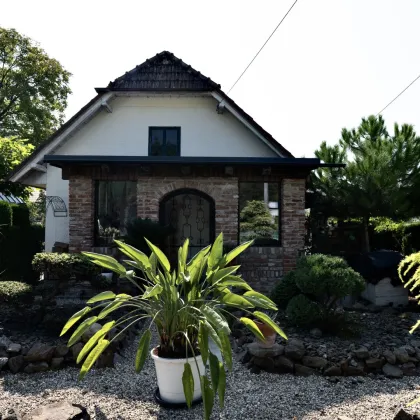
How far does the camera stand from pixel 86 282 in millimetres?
5926

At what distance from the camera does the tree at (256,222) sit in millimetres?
8203

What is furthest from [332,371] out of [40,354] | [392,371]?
[40,354]

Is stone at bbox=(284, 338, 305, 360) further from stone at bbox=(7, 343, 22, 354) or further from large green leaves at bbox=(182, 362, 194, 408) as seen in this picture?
stone at bbox=(7, 343, 22, 354)

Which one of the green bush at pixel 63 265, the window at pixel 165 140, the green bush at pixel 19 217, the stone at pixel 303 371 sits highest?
the window at pixel 165 140

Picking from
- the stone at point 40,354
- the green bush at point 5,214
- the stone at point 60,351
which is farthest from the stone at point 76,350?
the green bush at point 5,214

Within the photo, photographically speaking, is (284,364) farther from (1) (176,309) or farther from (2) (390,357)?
(1) (176,309)

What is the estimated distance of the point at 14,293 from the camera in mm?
5199

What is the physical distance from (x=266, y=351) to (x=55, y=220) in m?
6.93

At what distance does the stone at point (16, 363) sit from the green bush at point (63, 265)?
4.90 feet

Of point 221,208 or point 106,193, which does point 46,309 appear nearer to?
point 106,193

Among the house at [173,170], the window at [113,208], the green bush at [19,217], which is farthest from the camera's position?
the green bush at [19,217]

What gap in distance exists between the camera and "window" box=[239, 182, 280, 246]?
26.9 feet

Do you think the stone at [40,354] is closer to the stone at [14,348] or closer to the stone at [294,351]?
the stone at [14,348]

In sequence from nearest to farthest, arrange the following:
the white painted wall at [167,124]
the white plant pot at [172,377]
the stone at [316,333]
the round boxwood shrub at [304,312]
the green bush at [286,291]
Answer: the white plant pot at [172,377], the stone at [316,333], the round boxwood shrub at [304,312], the green bush at [286,291], the white painted wall at [167,124]
